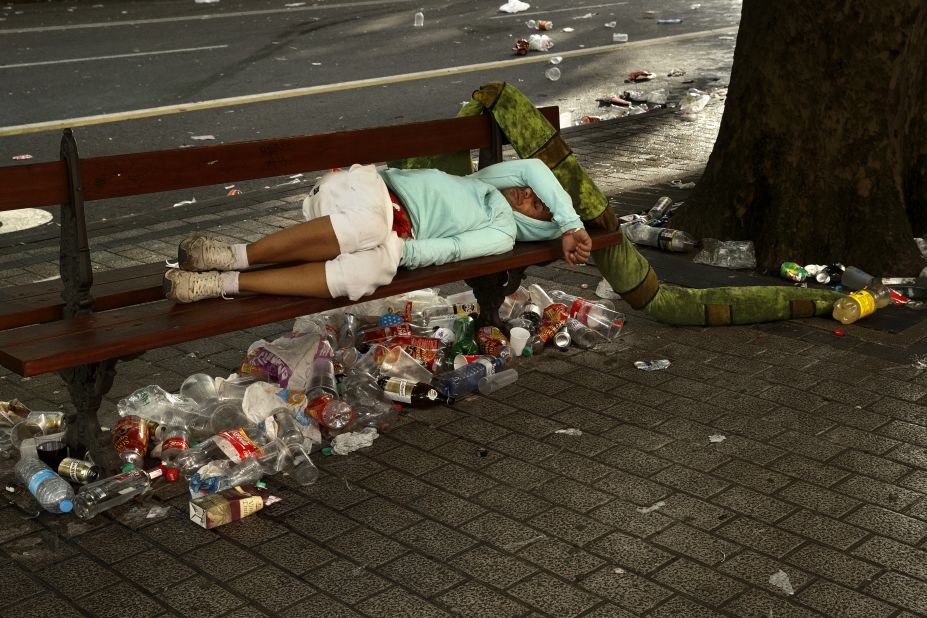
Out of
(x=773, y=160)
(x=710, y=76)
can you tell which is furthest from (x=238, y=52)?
(x=773, y=160)

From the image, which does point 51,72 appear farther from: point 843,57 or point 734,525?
point 734,525

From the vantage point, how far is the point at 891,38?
617 cm

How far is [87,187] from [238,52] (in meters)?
10.8

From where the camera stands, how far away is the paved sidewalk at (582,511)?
3.52 m

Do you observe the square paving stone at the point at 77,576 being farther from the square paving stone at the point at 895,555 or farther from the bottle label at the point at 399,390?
the square paving stone at the point at 895,555

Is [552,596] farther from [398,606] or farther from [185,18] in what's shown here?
[185,18]

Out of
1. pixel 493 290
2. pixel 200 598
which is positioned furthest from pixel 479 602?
pixel 493 290

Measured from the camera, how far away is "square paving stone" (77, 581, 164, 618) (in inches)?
135

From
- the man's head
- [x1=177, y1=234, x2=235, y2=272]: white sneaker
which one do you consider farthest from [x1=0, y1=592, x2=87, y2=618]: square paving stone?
the man's head

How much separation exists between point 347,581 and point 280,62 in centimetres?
1114

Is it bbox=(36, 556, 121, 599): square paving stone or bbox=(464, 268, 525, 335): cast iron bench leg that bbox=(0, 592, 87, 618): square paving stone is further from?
bbox=(464, 268, 525, 335): cast iron bench leg

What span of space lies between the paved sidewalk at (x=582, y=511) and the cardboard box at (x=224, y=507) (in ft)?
0.14

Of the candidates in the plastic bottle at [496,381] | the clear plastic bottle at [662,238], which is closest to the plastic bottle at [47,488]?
the plastic bottle at [496,381]

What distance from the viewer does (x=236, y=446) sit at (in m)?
4.33
